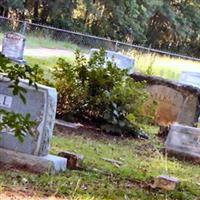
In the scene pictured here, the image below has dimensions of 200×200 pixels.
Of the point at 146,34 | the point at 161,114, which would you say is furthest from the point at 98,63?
the point at 146,34

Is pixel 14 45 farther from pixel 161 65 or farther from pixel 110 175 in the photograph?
pixel 110 175

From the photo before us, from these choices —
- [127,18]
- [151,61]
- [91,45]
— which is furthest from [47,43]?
[127,18]

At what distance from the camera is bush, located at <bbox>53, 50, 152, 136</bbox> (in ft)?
29.9

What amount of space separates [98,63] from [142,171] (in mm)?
3639

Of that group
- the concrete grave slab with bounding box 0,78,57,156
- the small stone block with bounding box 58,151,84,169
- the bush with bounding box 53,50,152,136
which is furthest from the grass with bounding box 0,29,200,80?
the concrete grave slab with bounding box 0,78,57,156

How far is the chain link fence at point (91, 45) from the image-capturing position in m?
22.0

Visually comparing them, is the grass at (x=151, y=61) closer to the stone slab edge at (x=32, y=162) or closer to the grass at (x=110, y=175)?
the grass at (x=110, y=175)

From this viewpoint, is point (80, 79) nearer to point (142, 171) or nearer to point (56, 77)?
point (56, 77)

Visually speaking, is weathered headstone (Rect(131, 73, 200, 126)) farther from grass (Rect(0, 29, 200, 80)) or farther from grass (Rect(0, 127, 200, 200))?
grass (Rect(0, 29, 200, 80))

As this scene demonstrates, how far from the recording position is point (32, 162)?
5.29m

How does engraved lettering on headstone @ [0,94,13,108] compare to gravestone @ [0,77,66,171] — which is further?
engraved lettering on headstone @ [0,94,13,108]

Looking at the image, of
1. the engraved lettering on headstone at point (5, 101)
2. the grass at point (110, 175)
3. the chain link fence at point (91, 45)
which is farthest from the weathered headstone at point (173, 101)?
the chain link fence at point (91, 45)

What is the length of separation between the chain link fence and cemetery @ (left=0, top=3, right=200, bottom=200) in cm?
1013

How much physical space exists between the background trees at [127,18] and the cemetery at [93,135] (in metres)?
27.5
